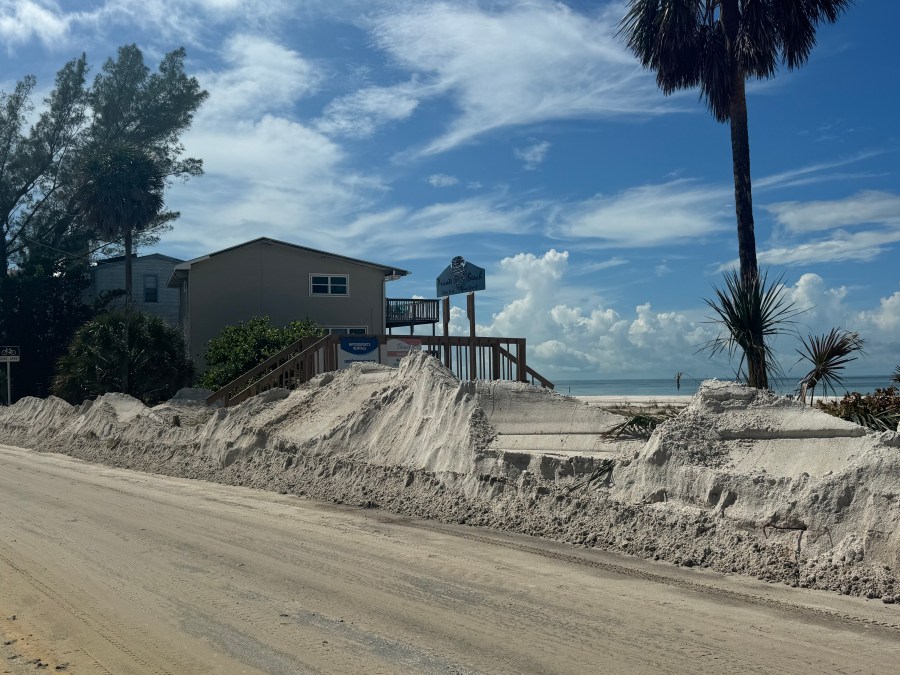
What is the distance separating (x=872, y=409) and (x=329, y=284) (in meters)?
29.5

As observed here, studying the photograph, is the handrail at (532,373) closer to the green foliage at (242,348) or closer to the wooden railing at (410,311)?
the green foliage at (242,348)

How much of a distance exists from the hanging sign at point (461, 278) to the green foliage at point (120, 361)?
14216 mm

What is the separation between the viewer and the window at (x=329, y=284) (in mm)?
37562

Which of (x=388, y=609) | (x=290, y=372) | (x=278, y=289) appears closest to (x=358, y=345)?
(x=290, y=372)

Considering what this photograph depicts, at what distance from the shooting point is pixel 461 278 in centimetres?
1834

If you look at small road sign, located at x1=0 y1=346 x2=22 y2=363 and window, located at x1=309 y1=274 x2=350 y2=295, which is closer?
small road sign, located at x1=0 y1=346 x2=22 y2=363

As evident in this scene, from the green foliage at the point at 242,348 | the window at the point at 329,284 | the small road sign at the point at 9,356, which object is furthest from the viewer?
the window at the point at 329,284

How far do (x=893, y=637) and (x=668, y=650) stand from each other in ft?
5.02

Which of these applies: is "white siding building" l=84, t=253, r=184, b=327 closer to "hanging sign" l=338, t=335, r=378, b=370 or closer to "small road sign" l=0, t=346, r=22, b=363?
"small road sign" l=0, t=346, r=22, b=363

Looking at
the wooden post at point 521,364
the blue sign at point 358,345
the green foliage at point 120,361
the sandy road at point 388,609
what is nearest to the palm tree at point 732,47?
the wooden post at point 521,364

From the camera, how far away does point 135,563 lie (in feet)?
25.7

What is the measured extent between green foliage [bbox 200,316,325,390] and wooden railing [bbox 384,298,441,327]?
36.7ft

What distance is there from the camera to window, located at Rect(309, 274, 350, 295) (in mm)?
37562

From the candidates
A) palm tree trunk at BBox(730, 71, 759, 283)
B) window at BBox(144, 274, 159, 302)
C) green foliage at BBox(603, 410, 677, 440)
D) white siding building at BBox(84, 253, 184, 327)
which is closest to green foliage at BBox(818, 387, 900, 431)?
green foliage at BBox(603, 410, 677, 440)
